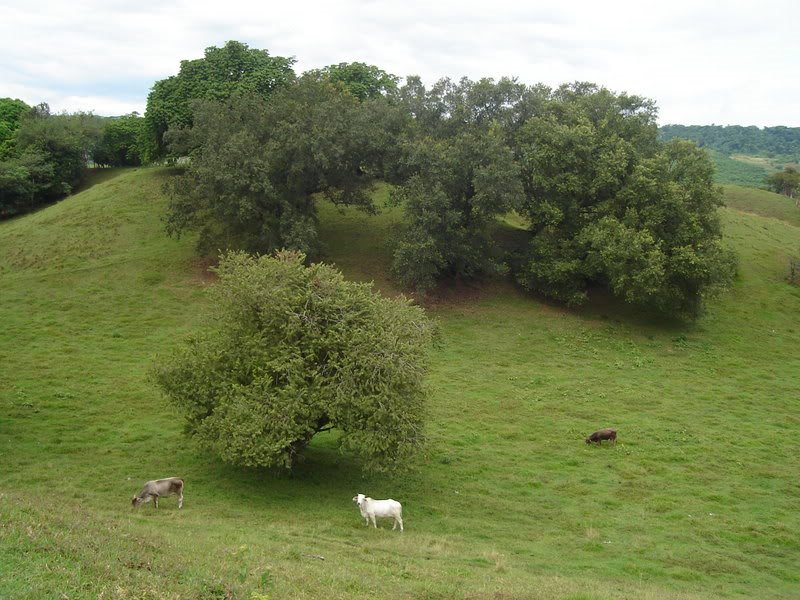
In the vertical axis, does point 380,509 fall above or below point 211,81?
below

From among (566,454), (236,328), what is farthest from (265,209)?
(566,454)

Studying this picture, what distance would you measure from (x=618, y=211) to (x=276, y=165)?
22507mm

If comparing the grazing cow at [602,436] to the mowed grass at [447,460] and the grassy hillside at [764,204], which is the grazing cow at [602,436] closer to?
the mowed grass at [447,460]

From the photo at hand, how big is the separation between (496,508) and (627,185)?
2896 cm

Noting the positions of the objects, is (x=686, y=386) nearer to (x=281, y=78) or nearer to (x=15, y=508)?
(x=15, y=508)

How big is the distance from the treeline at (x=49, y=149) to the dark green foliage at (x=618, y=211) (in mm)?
38192

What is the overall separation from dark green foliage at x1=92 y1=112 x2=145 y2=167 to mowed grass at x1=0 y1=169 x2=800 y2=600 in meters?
24.3

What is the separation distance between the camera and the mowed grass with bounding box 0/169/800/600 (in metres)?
14.4

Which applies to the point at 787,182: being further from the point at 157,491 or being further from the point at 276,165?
the point at 157,491

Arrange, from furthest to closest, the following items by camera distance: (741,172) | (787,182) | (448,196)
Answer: (741,172)
(787,182)
(448,196)

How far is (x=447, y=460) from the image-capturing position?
26500mm

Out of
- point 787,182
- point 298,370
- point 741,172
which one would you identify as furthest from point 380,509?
point 741,172

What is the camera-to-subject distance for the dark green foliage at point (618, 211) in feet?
139

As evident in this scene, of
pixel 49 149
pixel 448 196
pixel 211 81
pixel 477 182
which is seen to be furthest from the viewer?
pixel 49 149
